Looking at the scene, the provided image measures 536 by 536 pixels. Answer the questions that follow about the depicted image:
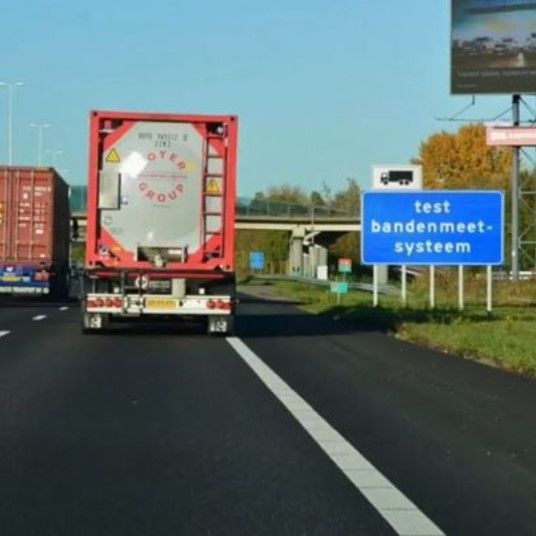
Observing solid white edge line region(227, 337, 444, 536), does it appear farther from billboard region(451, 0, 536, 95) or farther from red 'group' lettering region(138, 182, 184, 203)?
billboard region(451, 0, 536, 95)

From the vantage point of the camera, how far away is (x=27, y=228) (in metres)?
40.4

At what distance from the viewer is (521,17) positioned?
51.7 m

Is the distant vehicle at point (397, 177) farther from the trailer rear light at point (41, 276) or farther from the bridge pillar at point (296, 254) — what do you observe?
the bridge pillar at point (296, 254)

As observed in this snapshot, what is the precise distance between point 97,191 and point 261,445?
42.2ft

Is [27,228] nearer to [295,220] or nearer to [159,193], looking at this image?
[159,193]

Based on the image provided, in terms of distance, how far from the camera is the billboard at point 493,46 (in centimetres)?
5175

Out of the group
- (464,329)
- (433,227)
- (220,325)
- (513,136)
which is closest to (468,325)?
(464,329)

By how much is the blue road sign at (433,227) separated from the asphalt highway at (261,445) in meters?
13.4

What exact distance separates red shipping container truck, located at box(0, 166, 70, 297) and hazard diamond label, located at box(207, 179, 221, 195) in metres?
18.6

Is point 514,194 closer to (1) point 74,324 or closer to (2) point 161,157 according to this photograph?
(1) point 74,324

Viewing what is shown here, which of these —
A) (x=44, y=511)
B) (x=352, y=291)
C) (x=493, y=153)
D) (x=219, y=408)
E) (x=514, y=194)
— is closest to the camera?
(x=44, y=511)

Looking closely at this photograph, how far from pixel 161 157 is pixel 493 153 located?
78391mm

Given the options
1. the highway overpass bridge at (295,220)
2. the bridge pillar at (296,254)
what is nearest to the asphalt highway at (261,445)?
the highway overpass bridge at (295,220)

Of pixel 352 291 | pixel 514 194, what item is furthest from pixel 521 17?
pixel 352 291
